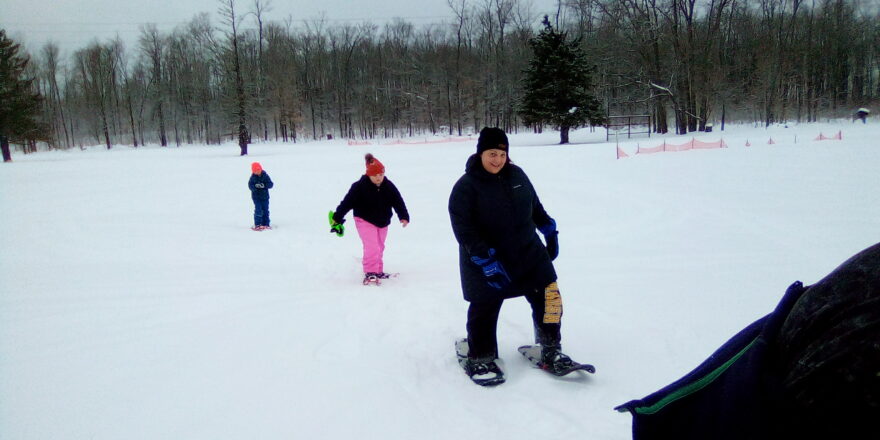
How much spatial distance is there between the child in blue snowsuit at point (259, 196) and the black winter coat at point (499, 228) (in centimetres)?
809

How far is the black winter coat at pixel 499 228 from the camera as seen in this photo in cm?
366

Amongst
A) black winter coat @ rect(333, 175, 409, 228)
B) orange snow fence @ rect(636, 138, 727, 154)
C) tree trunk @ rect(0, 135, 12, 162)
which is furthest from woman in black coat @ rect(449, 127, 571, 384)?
tree trunk @ rect(0, 135, 12, 162)

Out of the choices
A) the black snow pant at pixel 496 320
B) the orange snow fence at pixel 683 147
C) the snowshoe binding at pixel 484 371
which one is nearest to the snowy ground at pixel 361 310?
the snowshoe binding at pixel 484 371

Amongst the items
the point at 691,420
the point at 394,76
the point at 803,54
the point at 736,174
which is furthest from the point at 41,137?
the point at 803,54

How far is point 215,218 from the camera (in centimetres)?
1238

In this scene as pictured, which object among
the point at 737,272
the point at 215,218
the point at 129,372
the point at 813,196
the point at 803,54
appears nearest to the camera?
the point at 129,372

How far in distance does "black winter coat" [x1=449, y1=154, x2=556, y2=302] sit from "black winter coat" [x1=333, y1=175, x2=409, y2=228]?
2.96m

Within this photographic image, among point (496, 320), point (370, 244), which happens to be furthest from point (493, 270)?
point (370, 244)

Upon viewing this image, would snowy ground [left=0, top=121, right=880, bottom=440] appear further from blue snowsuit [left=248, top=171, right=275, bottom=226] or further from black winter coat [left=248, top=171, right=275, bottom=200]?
black winter coat [left=248, top=171, right=275, bottom=200]

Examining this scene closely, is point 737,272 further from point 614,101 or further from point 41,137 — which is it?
point 41,137

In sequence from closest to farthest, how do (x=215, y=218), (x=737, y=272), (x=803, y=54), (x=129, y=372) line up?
1. (x=129, y=372)
2. (x=737, y=272)
3. (x=215, y=218)
4. (x=803, y=54)

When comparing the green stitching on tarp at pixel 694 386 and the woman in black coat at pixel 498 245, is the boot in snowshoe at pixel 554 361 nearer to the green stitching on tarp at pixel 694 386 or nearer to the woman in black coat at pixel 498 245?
the woman in black coat at pixel 498 245

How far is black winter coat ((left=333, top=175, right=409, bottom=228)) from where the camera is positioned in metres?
6.57

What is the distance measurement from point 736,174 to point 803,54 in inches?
1827
